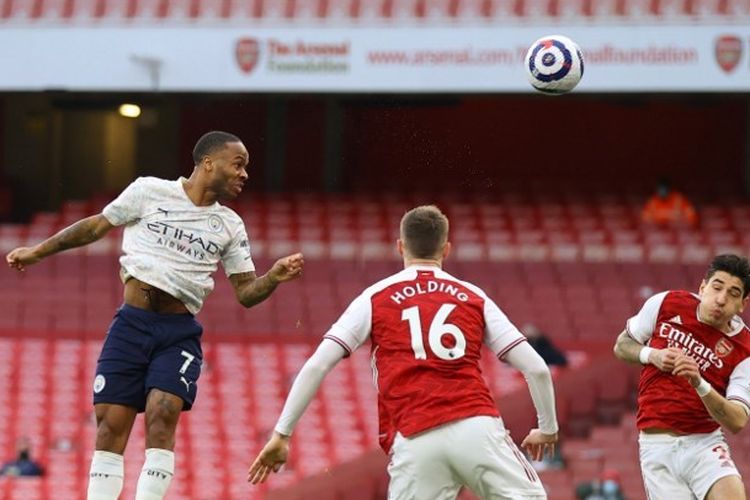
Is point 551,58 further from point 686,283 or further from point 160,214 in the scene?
point 686,283

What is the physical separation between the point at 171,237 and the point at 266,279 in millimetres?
544

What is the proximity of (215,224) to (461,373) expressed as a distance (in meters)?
1.89

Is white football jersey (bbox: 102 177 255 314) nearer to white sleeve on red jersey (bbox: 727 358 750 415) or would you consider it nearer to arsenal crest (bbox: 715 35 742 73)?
white sleeve on red jersey (bbox: 727 358 750 415)

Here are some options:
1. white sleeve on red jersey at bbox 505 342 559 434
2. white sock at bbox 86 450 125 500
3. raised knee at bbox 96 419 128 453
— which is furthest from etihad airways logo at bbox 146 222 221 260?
white sleeve on red jersey at bbox 505 342 559 434

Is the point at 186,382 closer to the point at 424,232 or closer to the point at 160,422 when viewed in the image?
the point at 160,422

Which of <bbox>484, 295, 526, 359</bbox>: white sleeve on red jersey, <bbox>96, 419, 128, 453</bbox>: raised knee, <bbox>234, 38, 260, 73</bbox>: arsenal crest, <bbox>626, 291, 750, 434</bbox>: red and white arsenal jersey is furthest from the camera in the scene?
<bbox>234, 38, 260, 73</bbox>: arsenal crest

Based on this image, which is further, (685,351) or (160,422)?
(685,351)

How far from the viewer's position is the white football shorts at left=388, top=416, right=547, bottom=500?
7.05 meters

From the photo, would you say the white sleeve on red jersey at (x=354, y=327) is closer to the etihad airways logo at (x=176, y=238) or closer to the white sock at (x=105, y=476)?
the etihad airways logo at (x=176, y=238)

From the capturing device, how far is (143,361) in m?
8.31

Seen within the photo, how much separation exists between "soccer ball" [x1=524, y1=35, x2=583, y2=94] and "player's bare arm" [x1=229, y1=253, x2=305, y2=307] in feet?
10.4

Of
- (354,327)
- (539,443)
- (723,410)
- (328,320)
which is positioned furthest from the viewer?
(328,320)

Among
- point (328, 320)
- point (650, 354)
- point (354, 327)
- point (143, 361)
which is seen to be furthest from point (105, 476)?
point (328, 320)

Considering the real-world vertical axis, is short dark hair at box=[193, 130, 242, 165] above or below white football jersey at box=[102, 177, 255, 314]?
→ above
